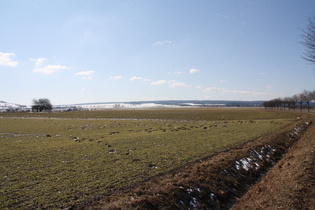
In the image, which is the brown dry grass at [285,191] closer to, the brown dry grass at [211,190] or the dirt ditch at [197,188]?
the brown dry grass at [211,190]

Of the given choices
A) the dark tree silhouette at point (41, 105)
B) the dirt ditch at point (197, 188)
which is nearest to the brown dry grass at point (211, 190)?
the dirt ditch at point (197, 188)

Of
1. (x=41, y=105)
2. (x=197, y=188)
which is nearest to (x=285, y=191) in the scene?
(x=197, y=188)

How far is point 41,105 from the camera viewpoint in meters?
169

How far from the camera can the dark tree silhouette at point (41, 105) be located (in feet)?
552

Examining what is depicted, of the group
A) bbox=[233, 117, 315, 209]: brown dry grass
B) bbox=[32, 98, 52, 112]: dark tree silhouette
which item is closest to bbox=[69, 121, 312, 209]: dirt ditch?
bbox=[233, 117, 315, 209]: brown dry grass

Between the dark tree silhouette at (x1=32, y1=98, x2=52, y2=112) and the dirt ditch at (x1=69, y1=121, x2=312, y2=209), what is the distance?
179526 millimetres

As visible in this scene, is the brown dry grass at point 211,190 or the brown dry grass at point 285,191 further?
the brown dry grass at point 285,191

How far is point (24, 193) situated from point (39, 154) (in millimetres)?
8490

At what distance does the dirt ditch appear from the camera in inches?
333

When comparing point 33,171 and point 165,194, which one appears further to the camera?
point 33,171

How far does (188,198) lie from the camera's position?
9352 millimetres

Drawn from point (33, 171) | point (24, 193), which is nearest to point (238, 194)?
point (24, 193)

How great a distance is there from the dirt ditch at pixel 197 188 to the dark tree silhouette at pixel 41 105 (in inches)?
7068

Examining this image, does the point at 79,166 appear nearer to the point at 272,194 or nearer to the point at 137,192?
the point at 137,192
